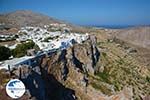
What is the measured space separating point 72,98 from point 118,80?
1923 cm

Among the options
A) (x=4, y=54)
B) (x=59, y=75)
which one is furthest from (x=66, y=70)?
(x=4, y=54)

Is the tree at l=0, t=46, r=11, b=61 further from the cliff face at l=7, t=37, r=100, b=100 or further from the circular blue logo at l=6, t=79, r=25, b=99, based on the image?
the circular blue logo at l=6, t=79, r=25, b=99

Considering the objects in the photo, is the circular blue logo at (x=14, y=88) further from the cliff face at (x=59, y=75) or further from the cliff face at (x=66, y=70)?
the cliff face at (x=66, y=70)

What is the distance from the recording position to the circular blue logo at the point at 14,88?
34.3m

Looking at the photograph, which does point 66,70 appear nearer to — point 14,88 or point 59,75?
point 59,75

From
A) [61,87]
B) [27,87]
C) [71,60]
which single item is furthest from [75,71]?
[27,87]

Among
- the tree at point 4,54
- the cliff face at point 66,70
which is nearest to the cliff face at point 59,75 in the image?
the cliff face at point 66,70

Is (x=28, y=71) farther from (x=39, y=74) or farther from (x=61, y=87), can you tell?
(x=61, y=87)

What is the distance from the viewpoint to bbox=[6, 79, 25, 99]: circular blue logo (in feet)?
112

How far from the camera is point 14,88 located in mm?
34500

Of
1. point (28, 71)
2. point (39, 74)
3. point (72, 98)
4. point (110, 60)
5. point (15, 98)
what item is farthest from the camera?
point (110, 60)

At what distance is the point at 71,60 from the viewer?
59.6 m

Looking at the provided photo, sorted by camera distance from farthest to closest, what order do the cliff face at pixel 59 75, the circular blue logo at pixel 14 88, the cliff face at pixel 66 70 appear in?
the cliff face at pixel 66 70
the cliff face at pixel 59 75
the circular blue logo at pixel 14 88

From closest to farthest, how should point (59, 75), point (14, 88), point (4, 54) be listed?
point (14, 88) < point (4, 54) < point (59, 75)
